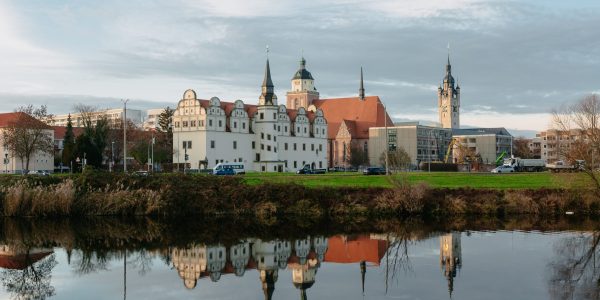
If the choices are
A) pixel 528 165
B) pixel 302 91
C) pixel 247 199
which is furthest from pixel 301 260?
pixel 302 91

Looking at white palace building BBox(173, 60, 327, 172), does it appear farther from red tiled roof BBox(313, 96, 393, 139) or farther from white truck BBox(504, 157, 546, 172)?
white truck BBox(504, 157, 546, 172)

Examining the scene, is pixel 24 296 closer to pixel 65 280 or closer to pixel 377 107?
pixel 65 280

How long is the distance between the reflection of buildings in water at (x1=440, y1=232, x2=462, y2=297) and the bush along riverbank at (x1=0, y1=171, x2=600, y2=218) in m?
9.21

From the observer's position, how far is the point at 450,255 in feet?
87.4

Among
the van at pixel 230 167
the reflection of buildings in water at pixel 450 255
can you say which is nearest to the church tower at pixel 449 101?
the van at pixel 230 167

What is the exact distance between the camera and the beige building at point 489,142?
15538 centimetres

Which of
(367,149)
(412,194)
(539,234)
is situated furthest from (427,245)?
(367,149)

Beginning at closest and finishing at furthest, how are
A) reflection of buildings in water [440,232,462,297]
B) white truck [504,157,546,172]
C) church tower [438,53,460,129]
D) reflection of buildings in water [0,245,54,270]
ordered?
reflection of buildings in water [440,232,462,297], reflection of buildings in water [0,245,54,270], white truck [504,157,546,172], church tower [438,53,460,129]

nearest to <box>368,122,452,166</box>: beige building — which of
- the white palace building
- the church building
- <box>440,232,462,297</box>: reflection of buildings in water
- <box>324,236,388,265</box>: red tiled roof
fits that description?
the church building

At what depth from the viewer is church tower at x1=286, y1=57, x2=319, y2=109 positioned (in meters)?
150

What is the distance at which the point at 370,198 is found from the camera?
4316 cm

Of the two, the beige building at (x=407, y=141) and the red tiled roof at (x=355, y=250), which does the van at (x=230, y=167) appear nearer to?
the red tiled roof at (x=355, y=250)

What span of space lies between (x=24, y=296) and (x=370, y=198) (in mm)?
26055

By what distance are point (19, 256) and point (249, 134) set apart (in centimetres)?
7042
